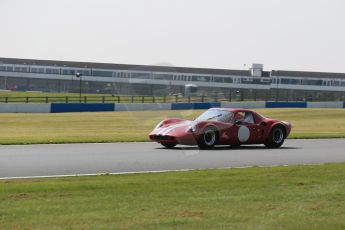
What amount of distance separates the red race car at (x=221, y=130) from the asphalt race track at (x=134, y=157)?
0.94ft

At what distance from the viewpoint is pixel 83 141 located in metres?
19.4

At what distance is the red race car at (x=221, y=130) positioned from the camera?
55.1 feet

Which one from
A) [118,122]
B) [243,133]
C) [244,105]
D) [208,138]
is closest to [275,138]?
[243,133]

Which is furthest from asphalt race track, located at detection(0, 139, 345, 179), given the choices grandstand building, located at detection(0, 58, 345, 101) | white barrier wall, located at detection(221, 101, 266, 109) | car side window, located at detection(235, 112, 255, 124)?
grandstand building, located at detection(0, 58, 345, 101)

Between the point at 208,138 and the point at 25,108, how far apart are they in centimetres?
3212

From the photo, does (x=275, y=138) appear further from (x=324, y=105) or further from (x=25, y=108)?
(x=324, y=105)

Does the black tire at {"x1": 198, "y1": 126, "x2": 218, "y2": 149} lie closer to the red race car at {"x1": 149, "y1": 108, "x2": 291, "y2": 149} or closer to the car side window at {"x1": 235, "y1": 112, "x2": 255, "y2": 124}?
the red race car at {"x1": 149, "y1": 108, "x2": 291, "y2": 149}

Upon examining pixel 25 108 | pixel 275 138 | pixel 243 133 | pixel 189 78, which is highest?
pixel 189 78

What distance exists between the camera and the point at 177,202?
7.88 meters

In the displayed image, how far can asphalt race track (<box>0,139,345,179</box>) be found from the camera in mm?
12047

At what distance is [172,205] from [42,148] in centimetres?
953

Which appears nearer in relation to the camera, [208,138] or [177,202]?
[177,202]

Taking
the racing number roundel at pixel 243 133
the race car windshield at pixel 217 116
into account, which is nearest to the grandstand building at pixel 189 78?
the racing number roundel at pixel 243 133

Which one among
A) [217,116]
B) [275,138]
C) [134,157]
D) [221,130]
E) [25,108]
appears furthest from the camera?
[25,108]
